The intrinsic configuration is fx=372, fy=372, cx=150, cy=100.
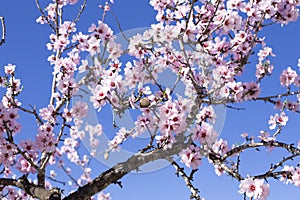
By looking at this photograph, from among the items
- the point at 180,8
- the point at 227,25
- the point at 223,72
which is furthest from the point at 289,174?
the point at 180,8

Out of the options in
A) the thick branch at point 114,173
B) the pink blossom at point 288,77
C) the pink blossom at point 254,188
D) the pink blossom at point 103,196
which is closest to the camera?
the pink blossom at point 254,188

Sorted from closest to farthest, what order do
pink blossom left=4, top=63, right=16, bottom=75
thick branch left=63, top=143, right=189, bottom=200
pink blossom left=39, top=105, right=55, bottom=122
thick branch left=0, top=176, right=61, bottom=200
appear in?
1. thick branch left=63, top=143, right=189, bottom=200
2. thick branch left=0, top=176, right=61, bottom=200
3. pink blossom left=39, top=105, right=55, bottom=122
4. pink blossom left=4, top=63, right=16, bottom=75

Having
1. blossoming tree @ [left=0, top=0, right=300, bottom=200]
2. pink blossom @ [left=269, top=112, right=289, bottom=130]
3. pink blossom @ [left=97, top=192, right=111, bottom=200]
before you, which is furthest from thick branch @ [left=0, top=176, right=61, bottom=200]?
pink blossom @ [left=97, top=192, right=111, bottom=200]

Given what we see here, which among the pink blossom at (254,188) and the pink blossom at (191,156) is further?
the pink blossom at (191,156)

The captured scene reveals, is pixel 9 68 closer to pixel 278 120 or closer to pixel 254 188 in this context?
pixel 254 188

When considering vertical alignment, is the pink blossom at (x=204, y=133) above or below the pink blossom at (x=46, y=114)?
below

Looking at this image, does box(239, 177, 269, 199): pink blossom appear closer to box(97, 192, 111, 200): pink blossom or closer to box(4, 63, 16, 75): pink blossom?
box(4, 63, 16, 75): pink blossom

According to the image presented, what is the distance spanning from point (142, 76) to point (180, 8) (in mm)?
1126

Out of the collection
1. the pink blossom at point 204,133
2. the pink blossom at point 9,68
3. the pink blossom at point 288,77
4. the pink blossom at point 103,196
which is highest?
the pink blossom at point 103,196

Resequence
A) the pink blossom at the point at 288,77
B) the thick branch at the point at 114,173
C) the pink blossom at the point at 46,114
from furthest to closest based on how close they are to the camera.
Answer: the pink blossom at the point at 288,77
the pink blossom at the point at 46,114
the thick branch at the point at 114,173

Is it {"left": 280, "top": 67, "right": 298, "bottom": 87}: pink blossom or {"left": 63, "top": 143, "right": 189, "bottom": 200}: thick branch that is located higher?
{"left": 280, "top": 67, "right": 298, "bottom": 87}: pink blossom

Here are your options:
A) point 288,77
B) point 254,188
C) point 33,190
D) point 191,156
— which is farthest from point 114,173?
point 288,77

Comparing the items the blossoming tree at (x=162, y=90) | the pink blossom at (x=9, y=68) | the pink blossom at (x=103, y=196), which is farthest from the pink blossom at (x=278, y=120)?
the pink blossom at (x=103, y=196)

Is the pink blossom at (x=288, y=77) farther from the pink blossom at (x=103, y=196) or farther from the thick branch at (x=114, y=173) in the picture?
the pink blossom at (x=103, y=196)
